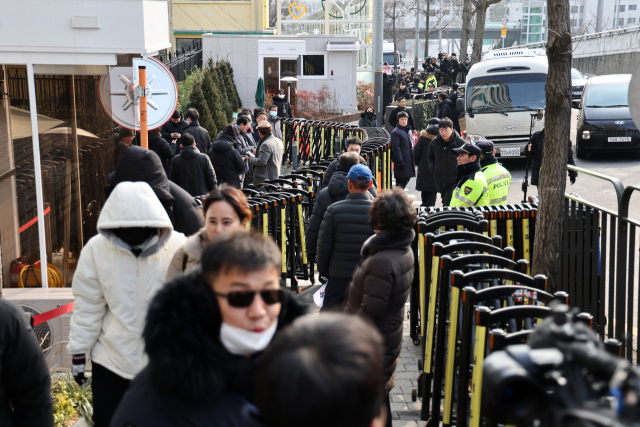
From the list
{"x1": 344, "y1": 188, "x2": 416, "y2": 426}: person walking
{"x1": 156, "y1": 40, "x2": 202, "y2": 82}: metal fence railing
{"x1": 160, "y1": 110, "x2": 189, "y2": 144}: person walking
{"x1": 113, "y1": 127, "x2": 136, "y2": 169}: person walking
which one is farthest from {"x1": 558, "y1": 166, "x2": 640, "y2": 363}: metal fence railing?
{"x1": 156, "y1": 40, "x2": 202, "y2": 82}: metal fence railing

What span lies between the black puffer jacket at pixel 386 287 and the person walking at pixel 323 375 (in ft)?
8.83

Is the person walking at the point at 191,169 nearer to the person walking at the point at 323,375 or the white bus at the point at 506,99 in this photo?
the person walking at the point at 323,375

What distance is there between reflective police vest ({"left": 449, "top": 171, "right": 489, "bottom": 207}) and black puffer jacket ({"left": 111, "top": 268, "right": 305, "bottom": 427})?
5729 mm

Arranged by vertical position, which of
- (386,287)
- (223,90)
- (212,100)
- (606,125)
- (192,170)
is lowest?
(386,287)

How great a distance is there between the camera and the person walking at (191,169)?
9.66 metres

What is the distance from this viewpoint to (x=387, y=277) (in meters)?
4.29

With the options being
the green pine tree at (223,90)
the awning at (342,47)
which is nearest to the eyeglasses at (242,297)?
the green pine tree at (223,90)

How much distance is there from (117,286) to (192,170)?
6089 millimetres

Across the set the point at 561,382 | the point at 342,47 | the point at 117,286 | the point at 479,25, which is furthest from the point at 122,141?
the point at 479,25

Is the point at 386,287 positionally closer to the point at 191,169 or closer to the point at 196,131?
the point at 191,169

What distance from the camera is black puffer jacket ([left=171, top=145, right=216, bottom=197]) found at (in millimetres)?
9664

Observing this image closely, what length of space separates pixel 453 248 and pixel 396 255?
2.10 feet

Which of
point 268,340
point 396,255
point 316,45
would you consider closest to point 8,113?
point 396,255

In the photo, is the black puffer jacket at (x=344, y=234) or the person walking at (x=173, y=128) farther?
the person walking at (x=173, y=128)
